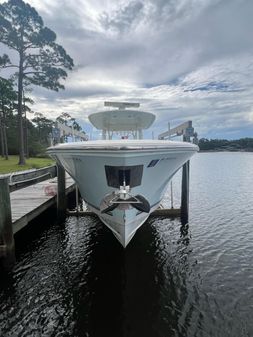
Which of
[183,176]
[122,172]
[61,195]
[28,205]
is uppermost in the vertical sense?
[122,172]

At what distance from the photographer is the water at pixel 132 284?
5020 mm

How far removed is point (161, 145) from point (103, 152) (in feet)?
4.74

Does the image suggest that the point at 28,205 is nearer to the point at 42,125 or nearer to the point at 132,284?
the point at 132,284

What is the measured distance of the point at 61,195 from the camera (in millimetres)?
11539

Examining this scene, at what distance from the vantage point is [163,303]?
5.72 meters

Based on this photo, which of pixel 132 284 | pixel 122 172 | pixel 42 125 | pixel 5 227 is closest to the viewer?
pixel 122 172

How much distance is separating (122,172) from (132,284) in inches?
103

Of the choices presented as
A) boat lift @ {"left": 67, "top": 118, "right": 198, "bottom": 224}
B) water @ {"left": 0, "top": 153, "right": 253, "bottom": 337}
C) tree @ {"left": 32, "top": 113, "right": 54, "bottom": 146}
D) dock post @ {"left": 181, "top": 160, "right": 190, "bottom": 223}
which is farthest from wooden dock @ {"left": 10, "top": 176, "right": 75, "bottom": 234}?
tree @ {"left": 32, "top": 113, "right": 54, "bottom": 146}

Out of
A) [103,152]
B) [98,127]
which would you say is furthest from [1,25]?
[103,152]

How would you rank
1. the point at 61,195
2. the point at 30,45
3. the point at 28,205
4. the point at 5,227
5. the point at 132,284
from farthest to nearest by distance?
the point at 30,45
the point at 61,195
the point at 28,205
the point at 5,227
the point at 132,284

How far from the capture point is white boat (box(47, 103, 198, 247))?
602cm

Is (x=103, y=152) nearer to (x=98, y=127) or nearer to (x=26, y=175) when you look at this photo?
(x=98, y=127)

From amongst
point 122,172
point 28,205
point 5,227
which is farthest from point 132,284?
point 28,205

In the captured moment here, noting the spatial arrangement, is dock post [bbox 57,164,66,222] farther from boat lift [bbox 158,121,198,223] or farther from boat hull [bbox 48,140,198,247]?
boat lift [bbox 158,121,198,223]
